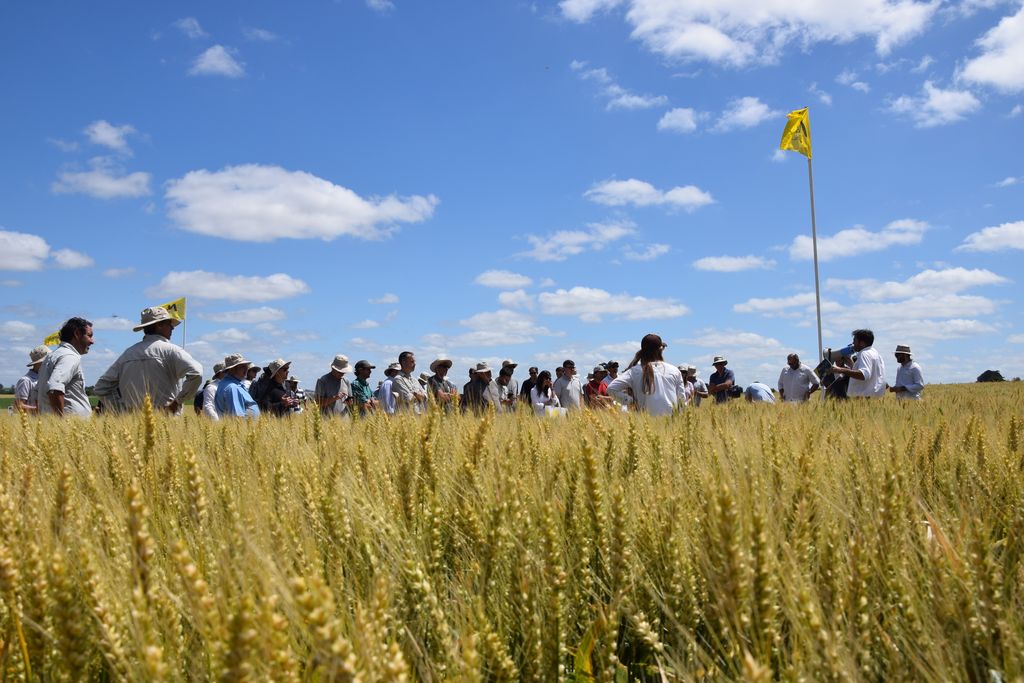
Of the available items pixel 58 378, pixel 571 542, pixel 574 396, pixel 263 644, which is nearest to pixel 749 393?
pixel 574 396

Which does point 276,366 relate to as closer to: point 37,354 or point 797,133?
point 37,354

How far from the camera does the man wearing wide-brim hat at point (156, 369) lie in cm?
616

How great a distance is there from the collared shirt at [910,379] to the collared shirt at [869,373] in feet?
4.74

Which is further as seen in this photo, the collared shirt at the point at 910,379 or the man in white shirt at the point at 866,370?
the collared shirt at the point at 910,379

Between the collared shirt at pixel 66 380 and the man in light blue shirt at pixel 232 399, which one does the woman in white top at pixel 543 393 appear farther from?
the collared shirt at pixel 66 380

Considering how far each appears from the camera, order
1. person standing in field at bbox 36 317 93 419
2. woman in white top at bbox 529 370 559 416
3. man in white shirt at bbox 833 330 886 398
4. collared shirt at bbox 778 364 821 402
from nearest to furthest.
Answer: person standing in field at bbox 36 317 93 419 → man in white shirt at bbox 833 330 886 398 → woman in white top at bbox 529 370 559 416 → collared shirt at bbox 778 364 821 402

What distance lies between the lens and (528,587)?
1438 millimetres

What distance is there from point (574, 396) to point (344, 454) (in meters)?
9.60

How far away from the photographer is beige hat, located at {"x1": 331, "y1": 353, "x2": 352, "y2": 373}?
1027 centimetres

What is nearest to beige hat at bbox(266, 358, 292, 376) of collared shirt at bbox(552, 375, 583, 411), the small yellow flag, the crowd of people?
the crowd of people

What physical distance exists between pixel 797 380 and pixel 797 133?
1464cm

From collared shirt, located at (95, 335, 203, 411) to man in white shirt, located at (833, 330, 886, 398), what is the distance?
738 centimetres

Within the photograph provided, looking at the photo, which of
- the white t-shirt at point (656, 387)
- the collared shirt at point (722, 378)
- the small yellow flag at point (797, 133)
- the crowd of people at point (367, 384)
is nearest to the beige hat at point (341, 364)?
the crowd of people at point (367, 384)

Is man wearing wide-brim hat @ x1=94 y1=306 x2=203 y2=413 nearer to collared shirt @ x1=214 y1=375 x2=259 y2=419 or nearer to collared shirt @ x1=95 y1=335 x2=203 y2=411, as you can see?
collared shirt @ x1=95 y1=335 x2=203 y2=411
